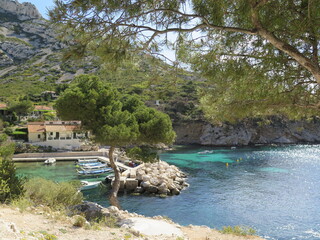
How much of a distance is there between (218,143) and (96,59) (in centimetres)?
4530

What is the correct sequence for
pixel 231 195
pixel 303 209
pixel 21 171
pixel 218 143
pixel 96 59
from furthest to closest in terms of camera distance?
pixel 218 143
pixel 21 171
pixel 231 195
pixel 303 209
pixel 96 59

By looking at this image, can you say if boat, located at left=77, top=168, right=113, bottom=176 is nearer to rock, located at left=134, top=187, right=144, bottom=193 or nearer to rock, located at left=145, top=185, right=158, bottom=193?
rock, located at left=134, top=187, right=144, bottom=193

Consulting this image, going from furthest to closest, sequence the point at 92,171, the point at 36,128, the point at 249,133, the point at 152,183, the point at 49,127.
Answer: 1. the point at 249,133
2. the point at 36,128
3. the point at 49,127
4. the point at 92,171
5. the point at 152,183

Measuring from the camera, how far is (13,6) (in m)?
102

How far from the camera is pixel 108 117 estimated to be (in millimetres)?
11031

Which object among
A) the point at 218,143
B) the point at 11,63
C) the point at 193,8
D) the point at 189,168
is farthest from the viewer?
the point at 11,63

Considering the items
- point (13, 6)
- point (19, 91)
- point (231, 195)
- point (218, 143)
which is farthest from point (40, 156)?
point (13, 6)

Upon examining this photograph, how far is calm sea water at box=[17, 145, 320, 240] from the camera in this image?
1184 centimetres

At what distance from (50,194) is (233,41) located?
6.32 m

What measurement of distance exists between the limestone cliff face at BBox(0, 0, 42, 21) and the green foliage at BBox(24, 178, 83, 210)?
363 feet

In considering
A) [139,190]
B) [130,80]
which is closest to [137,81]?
[130,80]

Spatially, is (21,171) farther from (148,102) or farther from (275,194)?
(148,102)

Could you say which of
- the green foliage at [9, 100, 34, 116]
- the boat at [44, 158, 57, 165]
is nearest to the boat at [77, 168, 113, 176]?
the boat at [44, 158, 57, 165]

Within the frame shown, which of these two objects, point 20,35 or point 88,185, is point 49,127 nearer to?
point 88,185
